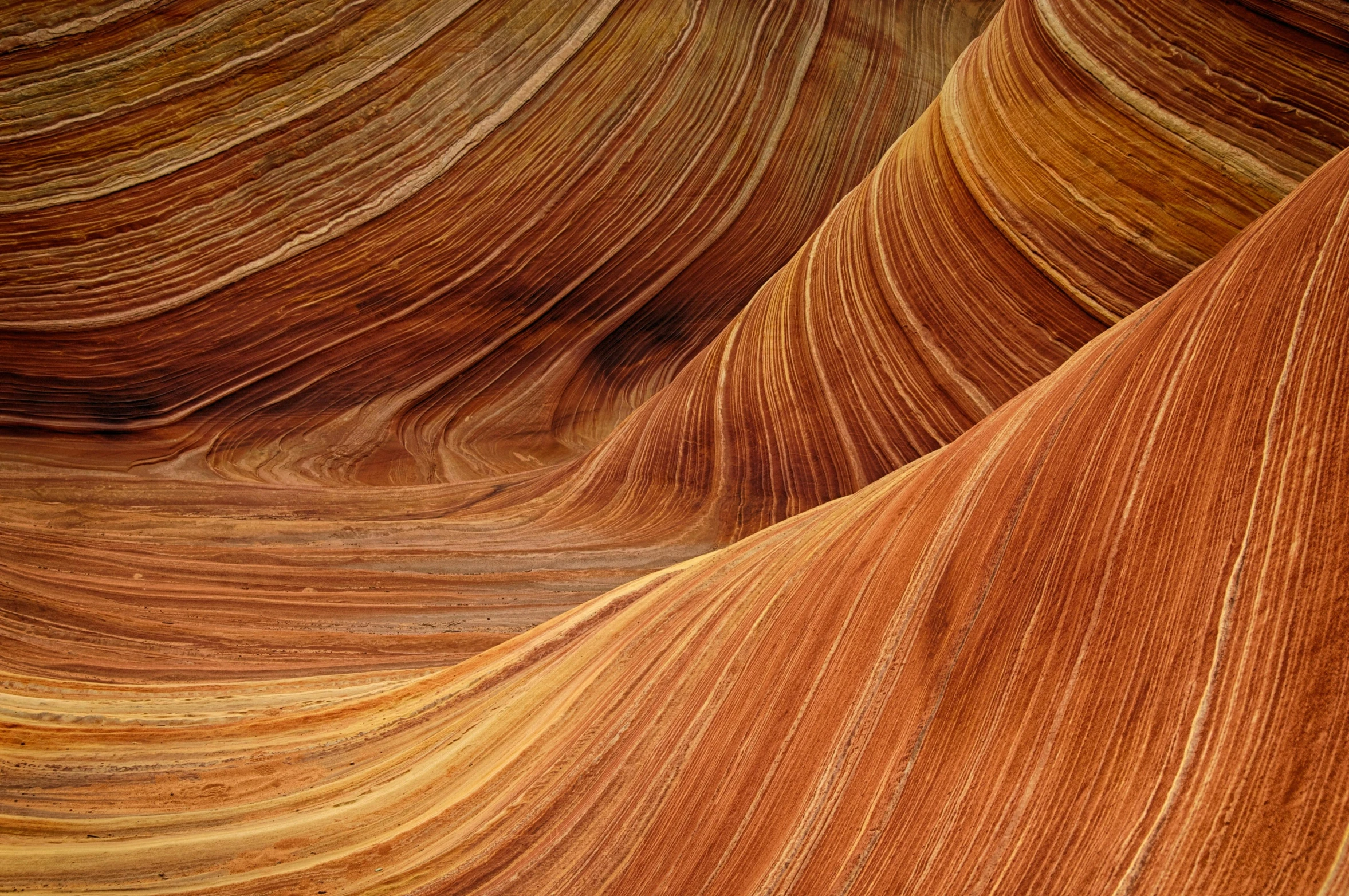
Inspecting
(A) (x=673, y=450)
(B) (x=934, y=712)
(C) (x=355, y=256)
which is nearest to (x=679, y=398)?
(A) (x=673, y=450)

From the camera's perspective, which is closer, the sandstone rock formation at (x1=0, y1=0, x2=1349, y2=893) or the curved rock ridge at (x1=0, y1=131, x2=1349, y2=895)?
the curved rock ridge at (x1=0, y1=131, x2=1349, y2=895)

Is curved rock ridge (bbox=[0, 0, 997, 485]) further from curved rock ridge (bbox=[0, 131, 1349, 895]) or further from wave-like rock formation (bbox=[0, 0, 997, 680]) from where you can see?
curved rock ridge (bbox=[0, 131, 1349, 895])

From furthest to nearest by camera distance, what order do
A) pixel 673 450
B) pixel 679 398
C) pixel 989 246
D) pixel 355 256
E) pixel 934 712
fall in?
pixel 355 256 → pixel 679 398 → pixel 673 450 → pixel 989 246 → pixel 934 712

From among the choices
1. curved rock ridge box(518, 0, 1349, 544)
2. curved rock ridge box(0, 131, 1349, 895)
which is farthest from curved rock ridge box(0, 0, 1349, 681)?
curved rock ridge box(0, 131, 1349, 895)

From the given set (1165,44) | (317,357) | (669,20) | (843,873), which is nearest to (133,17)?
(317,357)

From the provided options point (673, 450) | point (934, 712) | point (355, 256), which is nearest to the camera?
point (934, 712)

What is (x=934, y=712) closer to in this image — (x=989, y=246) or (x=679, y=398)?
(x=989, y=246)

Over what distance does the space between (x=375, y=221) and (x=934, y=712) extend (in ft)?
11.5

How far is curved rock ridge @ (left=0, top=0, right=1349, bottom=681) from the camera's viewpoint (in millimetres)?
2031

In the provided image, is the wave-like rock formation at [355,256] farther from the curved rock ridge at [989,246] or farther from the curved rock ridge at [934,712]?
the curved rock ridge at [934,712]

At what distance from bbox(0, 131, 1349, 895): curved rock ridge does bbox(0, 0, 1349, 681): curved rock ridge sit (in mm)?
567

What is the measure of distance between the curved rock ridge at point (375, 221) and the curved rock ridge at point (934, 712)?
2.28 metres

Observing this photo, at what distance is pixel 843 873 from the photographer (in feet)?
2.91

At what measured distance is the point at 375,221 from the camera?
155 inches
